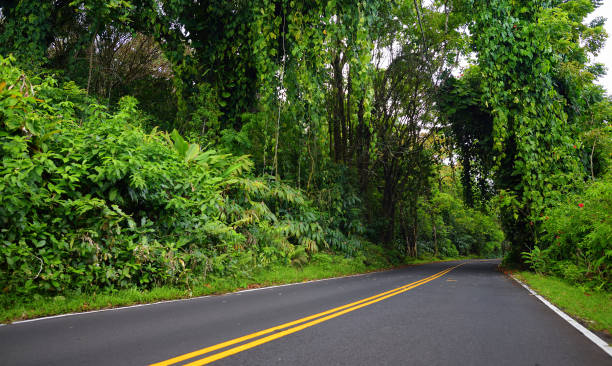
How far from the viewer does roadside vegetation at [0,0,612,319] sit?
6.43 meters

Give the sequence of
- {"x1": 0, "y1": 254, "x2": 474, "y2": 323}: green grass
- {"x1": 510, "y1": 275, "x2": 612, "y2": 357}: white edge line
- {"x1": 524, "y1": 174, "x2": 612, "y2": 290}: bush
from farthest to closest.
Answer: {"x1": 524, "y1": 174, "x2": 612, "y2": 290}: bush → {"x1": 0, "y1": 254, "x2": 474, "y2": 323}: green grass → {"x1": 510, "y1": 275, "x2": 612, "y2": 357}: white edge line

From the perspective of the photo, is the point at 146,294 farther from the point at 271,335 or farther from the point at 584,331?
the point at 584,331

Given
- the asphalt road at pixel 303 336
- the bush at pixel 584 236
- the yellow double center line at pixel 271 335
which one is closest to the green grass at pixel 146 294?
the asphalt road at pixel 303 336

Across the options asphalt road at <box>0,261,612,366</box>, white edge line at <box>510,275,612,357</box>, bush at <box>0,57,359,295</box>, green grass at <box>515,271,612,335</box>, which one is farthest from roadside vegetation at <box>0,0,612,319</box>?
white edge line at <box>510,275,612,357</box>

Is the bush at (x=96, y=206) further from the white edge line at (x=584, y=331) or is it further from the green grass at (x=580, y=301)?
the green grass at (x=580, y=301)

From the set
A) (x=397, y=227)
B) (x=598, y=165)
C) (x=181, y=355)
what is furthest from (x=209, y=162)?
(x=397, y=227)

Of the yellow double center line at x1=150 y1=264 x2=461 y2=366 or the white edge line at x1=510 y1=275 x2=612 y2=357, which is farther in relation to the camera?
the white edge line at x1=510 y1=275 x2=612 y2=357

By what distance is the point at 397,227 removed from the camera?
32.2m

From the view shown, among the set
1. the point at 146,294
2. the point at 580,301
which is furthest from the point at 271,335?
the point at 580,301

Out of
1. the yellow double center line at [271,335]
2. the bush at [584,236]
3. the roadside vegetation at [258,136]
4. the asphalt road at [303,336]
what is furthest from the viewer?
the bush at [584,236]

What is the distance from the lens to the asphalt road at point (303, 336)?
3.59 meters

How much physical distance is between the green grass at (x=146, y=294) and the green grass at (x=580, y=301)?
619 cm

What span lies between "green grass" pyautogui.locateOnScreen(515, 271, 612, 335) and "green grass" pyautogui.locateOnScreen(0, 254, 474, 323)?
6.19 m

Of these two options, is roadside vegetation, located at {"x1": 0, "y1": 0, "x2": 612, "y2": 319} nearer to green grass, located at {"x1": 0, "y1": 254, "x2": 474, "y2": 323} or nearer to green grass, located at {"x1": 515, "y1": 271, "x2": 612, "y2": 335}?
green grass, located at {"x1": 0, "y1": 254, "x2": 474, "y2": 323}
